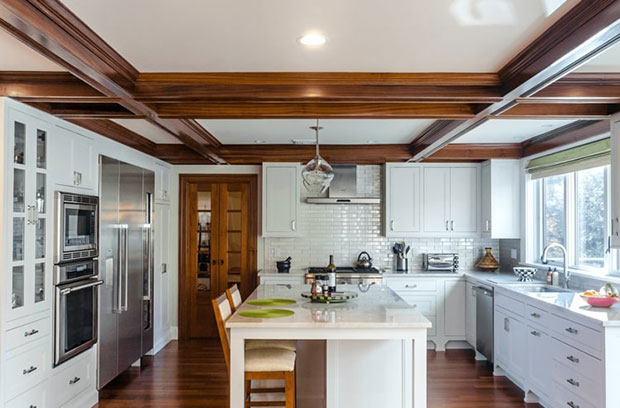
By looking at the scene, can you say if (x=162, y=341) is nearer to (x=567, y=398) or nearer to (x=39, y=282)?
(x=39, y=282)

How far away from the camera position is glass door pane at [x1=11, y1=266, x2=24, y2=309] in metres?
3.15

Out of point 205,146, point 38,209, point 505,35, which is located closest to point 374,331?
point 505,35

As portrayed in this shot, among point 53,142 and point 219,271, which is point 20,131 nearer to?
point 53,142

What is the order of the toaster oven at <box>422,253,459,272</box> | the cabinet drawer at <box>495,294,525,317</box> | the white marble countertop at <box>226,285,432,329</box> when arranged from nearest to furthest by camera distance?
the white marble countertop at <box>226,285,432,329</box>
the cabinet drawer at <box>495,294,525,317</box>
the toaster oven at <box>422,253,459,272</box>

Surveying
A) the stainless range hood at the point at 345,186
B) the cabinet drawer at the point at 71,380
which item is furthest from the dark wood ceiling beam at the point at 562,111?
the cabinet drawer at the point at 71,380

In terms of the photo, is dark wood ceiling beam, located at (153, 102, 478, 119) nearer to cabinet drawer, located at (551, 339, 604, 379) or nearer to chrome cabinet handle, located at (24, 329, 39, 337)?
chrome cabinet handle, located at (24, 329, 39, 337)

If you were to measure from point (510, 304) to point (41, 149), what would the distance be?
13.9 feet

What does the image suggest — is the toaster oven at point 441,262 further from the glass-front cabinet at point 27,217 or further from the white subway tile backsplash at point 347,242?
the glass-front cabinet at point 27,217

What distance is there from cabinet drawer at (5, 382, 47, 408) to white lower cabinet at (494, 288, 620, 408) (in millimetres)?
3707

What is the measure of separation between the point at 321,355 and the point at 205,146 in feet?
8.20

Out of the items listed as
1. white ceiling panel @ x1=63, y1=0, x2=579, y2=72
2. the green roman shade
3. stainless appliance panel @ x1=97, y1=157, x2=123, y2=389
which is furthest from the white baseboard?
the green roman shade

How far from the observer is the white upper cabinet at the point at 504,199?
6.02 m

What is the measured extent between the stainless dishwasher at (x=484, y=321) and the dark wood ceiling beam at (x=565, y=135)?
1626 millimetres

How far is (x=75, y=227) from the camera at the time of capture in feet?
12.8
